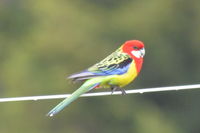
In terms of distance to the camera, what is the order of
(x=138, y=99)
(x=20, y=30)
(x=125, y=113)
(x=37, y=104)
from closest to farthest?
1. (x=37, y=104)
2. (x=125, y=113)
3. (x=138, y=99)
4. (x=20, y=30)

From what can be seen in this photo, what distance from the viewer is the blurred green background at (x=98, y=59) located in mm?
28000

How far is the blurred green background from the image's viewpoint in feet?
91.9

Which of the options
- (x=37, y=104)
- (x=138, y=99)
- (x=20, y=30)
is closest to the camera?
(x=37, y=104)

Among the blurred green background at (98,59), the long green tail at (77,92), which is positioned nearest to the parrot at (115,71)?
the long green tail at (77,92)

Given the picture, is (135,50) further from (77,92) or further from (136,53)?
(77,92)

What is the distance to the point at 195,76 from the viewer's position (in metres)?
A: 31.0

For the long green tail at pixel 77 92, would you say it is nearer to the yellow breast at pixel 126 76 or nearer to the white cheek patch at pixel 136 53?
the yellow breast at pixel 126 76

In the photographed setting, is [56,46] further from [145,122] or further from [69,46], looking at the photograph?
[145,122]

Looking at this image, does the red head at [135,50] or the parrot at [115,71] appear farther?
the red head at [135,50]

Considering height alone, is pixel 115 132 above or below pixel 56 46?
below

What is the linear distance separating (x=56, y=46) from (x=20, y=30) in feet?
16.7

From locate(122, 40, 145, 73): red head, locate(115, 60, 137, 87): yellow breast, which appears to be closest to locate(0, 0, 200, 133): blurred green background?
locate(122, 40, 145, 73): red head

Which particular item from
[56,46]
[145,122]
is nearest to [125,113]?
[145,122]

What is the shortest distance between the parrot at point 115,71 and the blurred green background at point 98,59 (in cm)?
1509
